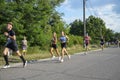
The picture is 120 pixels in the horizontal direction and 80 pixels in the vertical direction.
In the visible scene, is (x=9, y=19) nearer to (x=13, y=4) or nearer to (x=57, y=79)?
(x=13, y=4)

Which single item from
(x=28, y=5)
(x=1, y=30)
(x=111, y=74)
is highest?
(x=28, y=5)

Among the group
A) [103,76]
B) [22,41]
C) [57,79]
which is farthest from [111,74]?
[22,41]

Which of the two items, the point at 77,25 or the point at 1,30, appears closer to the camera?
the point at 1,30

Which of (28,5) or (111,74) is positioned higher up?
(28,5)

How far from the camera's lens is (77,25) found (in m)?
87.6

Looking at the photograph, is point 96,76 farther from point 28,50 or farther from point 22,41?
A: point 28,50

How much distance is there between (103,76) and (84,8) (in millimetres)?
29549

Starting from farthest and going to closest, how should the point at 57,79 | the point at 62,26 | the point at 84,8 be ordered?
the point at 62,26, the point at 84,8, the point at 57,79

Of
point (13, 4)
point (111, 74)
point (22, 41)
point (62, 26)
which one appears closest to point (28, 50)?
point (22, 41)

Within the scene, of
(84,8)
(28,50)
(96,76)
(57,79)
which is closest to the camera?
(57,79)

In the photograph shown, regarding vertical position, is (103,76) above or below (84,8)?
below

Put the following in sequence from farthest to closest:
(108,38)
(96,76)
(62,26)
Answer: (108,38), (62,26), (96,76)

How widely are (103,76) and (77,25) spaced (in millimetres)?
77273

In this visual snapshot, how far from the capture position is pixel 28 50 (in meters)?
25.3
